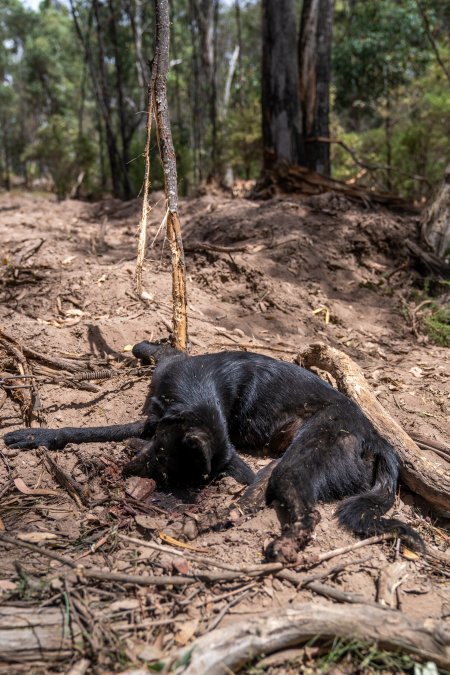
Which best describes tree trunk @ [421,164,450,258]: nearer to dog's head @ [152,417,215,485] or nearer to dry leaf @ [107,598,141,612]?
dog's head @ [152,417,215,485]

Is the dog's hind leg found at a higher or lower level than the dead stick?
lower

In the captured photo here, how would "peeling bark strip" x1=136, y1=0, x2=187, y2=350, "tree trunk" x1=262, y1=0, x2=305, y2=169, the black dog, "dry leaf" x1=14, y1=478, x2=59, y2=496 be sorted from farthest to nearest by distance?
"tree trunk" x1=262, y1=0, x2=305, y2=169, "peeling bark strip" x1=136, y1=0, x2=187, y2=350, "dry leaf" x1=14, y1=478, x2=59, y2=496, the black dog

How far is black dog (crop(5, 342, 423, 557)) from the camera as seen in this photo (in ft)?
10.5

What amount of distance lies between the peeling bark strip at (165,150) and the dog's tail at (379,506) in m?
1.92

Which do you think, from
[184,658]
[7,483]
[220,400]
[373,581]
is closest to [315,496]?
[373,581]

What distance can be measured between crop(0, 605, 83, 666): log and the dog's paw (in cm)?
161

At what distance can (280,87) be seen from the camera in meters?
9.52

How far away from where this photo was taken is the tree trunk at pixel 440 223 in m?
7.20

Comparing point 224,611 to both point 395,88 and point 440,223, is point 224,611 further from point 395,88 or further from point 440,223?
point 395,88

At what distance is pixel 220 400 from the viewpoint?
3.95 meters

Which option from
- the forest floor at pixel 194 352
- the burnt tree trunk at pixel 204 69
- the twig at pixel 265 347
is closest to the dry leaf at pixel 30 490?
the forest floor at pixel 194 352

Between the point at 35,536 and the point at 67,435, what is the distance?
3.52 feet

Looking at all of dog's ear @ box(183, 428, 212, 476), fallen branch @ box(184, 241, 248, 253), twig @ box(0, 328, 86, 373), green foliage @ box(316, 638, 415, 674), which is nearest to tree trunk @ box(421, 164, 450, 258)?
fallen branch @ box(184, 241, 248, 253)

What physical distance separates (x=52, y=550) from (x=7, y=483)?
31.9 inches
